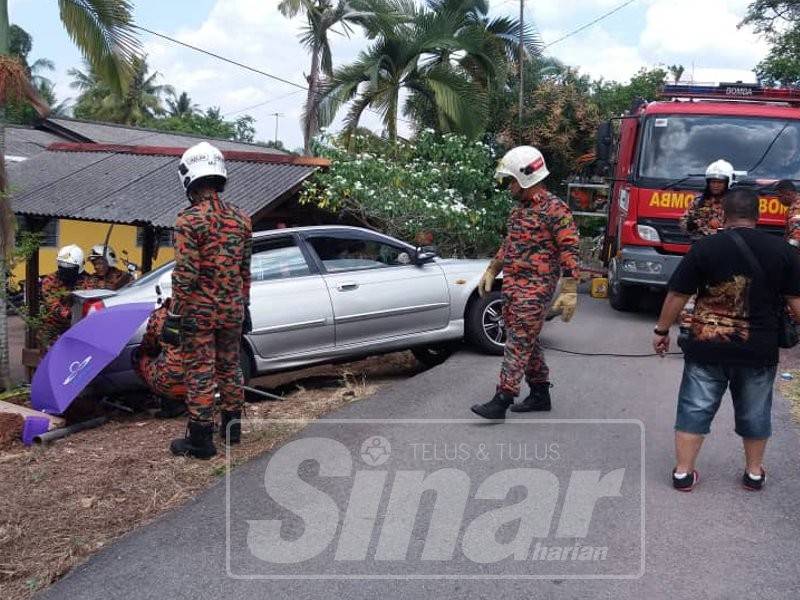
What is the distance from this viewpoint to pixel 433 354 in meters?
8.77

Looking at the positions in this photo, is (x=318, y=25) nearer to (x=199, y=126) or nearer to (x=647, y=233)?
(x=647, y=233)

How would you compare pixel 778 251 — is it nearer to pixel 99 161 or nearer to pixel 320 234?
pixel 320 234

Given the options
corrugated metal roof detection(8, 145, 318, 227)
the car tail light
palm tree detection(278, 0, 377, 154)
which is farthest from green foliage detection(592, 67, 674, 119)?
the car tail light

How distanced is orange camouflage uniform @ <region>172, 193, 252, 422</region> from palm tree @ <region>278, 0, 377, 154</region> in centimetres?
1087

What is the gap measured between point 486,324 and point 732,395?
3868 mm

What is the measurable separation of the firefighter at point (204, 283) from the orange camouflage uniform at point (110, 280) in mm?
3770

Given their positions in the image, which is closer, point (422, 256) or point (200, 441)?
point (200, 441)

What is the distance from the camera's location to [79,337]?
253 inches

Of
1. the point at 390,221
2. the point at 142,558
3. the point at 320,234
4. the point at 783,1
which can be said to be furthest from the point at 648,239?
the point at 783,1

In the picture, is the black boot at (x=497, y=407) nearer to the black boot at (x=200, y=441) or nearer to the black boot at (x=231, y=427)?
the black boot at (x=231, y=427)

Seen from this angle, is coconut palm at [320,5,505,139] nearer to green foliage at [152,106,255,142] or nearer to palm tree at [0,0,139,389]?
palm tree at [0,0,139,389]

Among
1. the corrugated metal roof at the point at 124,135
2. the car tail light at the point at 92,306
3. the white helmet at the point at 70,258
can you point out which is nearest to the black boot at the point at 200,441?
the car tail light at the point at 92,306

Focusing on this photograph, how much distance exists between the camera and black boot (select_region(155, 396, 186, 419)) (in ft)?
21.7

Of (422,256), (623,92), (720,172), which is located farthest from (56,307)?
(623,92)
